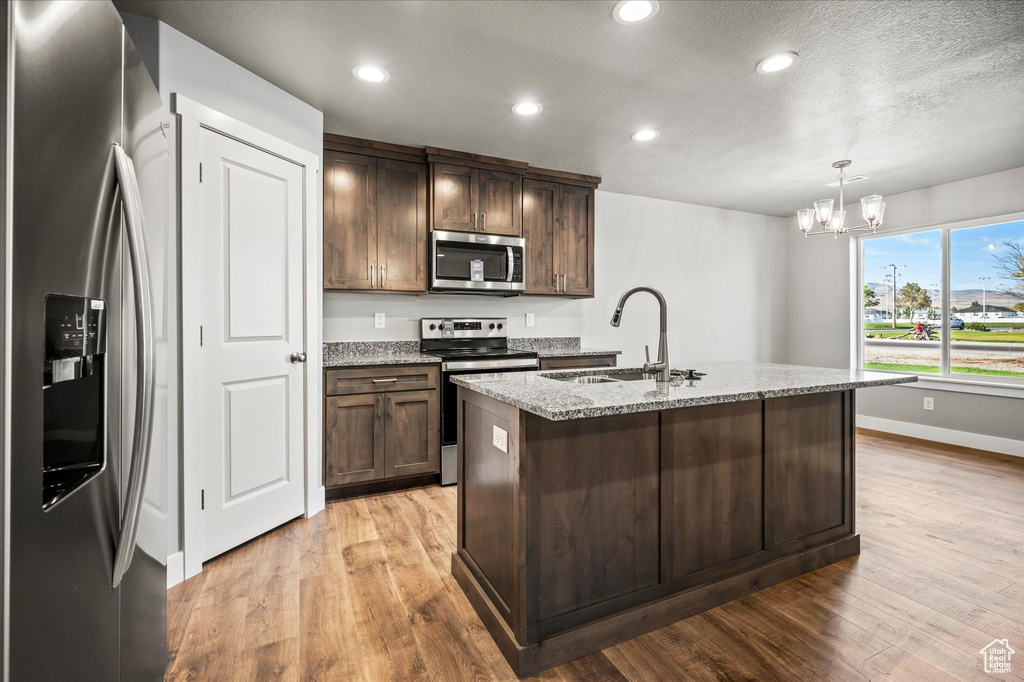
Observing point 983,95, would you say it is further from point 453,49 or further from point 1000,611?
point 453,49

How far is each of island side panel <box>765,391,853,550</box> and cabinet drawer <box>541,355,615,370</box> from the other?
1754mm

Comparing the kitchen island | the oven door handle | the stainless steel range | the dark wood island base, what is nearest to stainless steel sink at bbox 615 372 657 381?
the kitchen island

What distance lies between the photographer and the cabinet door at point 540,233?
13.0 ft

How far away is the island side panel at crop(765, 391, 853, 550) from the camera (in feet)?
6.82

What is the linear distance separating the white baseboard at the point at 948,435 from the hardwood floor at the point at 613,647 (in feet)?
5.95

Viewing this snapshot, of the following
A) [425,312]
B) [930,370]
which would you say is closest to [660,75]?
[425,312]

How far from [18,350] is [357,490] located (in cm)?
270

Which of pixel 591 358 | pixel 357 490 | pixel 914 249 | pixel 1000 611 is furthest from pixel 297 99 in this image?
pixel 914 249

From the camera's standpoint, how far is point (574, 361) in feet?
12.9

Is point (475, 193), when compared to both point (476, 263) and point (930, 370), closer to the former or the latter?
point (476, 263)

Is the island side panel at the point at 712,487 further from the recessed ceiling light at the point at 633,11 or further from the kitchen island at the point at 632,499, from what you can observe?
the recessed ceiling light at the point at 633,11

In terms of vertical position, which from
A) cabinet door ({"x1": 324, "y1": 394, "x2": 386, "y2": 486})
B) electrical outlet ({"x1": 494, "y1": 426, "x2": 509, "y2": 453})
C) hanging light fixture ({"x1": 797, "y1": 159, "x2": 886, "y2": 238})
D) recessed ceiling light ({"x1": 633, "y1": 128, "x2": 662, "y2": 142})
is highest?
recessed ceiling light ({"x1": 633, "y1": 128, "x2": 662, "y2": 142})

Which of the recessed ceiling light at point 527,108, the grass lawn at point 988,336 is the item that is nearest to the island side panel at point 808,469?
the recessed ceiling light at point 527,108

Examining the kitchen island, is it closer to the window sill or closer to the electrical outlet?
the electrical outlet
